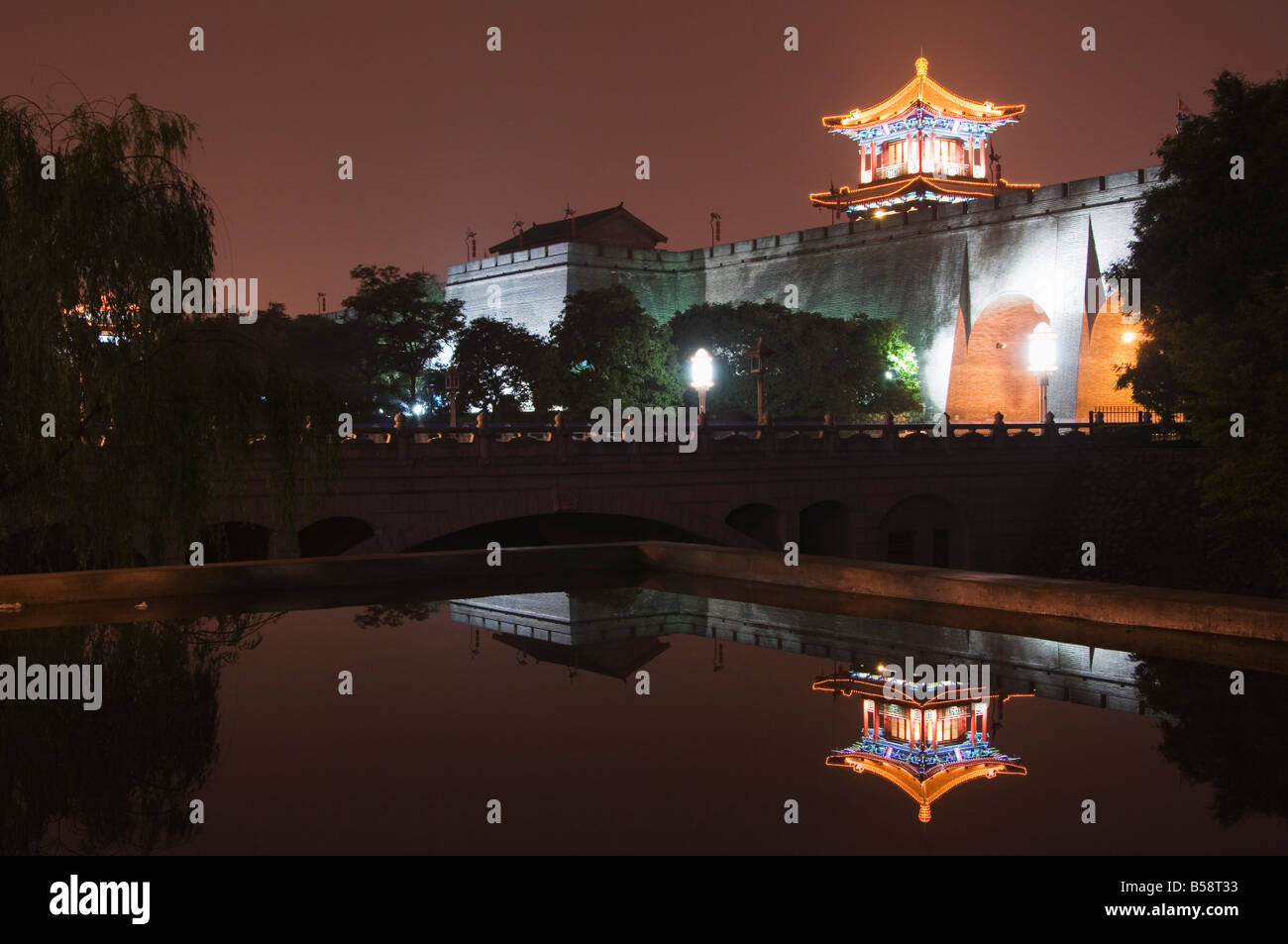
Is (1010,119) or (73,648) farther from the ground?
(1010,119)

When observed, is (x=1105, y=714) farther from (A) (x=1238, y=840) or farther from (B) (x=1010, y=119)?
(B) (x=1010, y=119)

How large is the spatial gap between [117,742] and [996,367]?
47.5m

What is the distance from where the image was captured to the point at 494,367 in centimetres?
5056

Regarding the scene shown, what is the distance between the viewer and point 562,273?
58.8 m

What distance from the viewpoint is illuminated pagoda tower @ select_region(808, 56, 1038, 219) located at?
6419 centimetres

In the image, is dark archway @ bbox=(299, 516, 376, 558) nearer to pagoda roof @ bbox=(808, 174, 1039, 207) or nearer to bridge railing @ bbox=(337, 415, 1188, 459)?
bridge railing @ bbox=(337, 415, 1188, 459)

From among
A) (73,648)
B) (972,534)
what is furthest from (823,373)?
(73,648)

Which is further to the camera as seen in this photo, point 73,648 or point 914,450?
point 914,450

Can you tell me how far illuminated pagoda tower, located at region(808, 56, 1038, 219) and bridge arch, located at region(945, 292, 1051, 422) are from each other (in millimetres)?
12416

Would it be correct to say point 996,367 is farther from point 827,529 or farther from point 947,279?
point 827,529

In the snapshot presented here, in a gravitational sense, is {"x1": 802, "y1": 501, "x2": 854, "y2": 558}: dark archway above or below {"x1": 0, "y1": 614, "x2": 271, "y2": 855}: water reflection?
above

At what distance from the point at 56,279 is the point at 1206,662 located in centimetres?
969

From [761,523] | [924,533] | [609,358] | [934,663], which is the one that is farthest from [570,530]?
[934,663]

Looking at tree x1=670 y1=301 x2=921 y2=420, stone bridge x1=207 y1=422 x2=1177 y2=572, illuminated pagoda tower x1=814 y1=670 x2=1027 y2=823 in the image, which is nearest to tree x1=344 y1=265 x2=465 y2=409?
tree x1=670 y1=301 x2=921 y2=420
